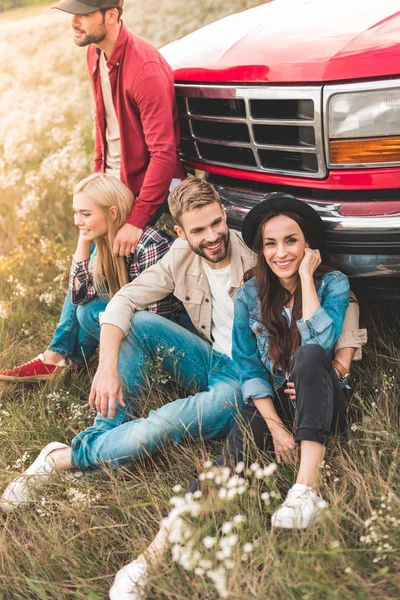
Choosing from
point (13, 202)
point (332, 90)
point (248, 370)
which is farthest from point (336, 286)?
point (13, 202)

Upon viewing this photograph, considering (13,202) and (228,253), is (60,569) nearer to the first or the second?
(228,253)

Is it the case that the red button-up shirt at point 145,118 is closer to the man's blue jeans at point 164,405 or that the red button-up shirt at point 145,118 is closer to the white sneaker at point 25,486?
the man's blue jeans at point 164,405

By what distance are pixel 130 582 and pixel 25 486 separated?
2.73 ft

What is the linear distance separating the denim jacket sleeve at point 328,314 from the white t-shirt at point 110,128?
67.6 inches

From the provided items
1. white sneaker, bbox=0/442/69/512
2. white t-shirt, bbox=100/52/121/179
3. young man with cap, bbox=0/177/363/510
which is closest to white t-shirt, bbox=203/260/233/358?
young man with cap, bbox=0/177/363/510

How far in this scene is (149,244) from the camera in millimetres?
3576

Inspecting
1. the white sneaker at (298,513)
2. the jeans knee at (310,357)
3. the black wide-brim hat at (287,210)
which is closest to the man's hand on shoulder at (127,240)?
the black wide-brim hat at (287,210)

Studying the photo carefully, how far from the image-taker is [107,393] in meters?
3.06

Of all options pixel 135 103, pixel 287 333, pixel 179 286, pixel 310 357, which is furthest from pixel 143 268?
pixel 310 357

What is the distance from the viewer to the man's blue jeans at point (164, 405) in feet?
9.68

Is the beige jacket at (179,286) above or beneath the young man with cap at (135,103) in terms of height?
beneath

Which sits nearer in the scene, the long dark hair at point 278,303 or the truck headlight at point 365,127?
the truck headlight at point 365,127

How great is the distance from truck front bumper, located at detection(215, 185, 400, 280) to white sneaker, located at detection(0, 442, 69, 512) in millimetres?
1485

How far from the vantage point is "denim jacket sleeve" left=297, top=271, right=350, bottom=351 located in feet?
9.03
